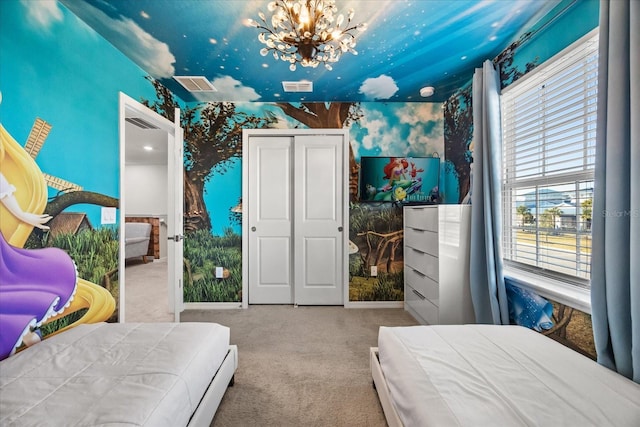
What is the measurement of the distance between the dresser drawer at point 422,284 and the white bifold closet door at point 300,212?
0.76 meters

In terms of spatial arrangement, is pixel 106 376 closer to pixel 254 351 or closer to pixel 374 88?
pixel 254 351

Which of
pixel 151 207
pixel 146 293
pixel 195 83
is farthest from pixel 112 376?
pixel 151 207

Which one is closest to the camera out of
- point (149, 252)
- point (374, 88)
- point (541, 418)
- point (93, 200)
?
point (541, 418)

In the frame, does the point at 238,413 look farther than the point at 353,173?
No

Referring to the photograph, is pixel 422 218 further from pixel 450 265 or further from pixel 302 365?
pixel 302 365

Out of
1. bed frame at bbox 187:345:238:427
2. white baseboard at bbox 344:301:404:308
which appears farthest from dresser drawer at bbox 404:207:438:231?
bed frame at bbox 187:345:238:427

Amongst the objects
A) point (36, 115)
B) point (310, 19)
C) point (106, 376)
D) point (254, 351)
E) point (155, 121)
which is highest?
point (310, 19)

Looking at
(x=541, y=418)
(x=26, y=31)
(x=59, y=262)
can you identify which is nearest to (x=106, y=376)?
(x=59, y=262)

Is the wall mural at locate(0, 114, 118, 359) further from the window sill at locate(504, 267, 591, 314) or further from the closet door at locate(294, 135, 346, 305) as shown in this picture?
the window sill at locate(504, 267, 591, 314)

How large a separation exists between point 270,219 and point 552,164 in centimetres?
267

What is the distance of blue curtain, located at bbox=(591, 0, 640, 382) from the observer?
1156 mm

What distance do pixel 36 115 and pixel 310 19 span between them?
1663 millimetres

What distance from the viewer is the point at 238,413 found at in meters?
1.53

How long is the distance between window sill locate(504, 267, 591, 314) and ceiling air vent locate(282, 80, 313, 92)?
251 cm
